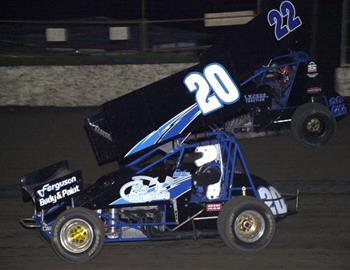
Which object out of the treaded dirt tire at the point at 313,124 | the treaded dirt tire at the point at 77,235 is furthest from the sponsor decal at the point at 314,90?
the treaded dirt tire at the point at 77,235

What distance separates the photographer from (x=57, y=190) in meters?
6.06

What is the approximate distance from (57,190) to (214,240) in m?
1.56

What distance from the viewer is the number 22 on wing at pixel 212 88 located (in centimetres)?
634

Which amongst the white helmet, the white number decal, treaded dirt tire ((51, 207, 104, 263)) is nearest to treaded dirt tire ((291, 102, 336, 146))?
the white number decal

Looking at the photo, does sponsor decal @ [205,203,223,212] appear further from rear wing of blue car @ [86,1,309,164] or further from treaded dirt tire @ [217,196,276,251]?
rear wing of blue car @ [86,1,309,164]

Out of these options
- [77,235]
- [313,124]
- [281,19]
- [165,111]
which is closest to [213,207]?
[165,111]

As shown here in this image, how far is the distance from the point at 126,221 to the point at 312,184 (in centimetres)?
302

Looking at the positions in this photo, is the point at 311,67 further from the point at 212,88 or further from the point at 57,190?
the point at 57,190

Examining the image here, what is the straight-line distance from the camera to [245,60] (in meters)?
7.36

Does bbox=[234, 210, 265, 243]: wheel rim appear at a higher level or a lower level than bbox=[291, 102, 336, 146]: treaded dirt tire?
lower

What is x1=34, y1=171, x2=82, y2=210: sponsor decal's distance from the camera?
6.02 metres

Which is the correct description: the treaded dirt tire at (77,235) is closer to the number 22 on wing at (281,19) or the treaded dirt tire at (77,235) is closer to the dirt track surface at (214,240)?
the dirt track surface at (214,240)

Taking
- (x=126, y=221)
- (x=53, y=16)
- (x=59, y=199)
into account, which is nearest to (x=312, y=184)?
(x=126, y=221)

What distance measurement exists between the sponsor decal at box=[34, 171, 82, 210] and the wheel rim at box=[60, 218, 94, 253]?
0.28 m
